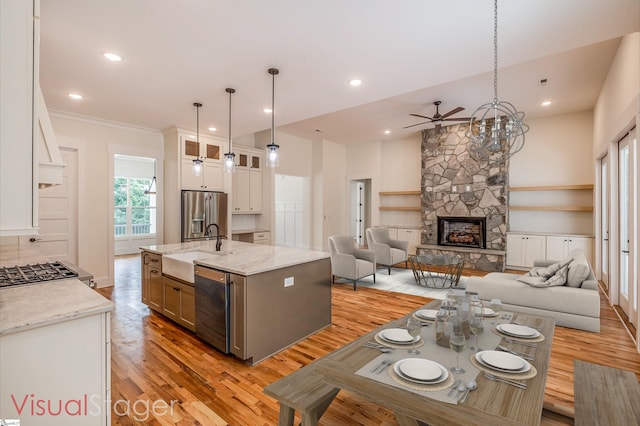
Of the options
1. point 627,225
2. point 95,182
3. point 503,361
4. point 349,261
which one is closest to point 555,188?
point 627,225

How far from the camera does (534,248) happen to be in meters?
6.28

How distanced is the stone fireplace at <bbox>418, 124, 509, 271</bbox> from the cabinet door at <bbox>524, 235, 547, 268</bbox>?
0.45 metres

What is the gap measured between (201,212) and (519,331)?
5232mm

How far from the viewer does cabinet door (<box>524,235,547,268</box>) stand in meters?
6.20

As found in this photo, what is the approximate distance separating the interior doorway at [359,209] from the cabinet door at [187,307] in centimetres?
686

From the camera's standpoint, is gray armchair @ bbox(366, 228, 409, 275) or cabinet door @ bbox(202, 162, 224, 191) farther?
gray armchair @ bbox(366, 228, 409, 275)

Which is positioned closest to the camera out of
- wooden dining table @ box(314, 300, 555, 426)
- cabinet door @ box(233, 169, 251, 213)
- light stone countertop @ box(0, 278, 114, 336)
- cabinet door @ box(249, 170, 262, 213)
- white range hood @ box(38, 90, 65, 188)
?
wooden dining table @ box(314, 300, 555, 426)

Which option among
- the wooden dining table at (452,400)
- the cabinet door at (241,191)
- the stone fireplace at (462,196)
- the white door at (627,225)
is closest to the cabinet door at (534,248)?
the stone fireplace at (462,196)

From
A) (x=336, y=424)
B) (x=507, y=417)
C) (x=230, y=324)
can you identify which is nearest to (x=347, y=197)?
(x=230, y=324)

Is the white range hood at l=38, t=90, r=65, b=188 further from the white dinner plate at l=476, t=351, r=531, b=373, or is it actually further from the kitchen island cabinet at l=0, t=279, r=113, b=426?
the white dinner plate at l=476, t=351, r=531, b=373

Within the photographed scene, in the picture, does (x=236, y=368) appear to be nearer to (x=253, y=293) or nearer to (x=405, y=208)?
(x=253, y=293)

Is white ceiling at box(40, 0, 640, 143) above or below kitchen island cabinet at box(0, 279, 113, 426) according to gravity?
above

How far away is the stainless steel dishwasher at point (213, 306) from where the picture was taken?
8.89 feet

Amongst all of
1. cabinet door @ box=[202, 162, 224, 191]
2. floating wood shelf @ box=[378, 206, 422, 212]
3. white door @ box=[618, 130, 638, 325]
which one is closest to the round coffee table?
white door @ box=[618, 130, 638, 325]
